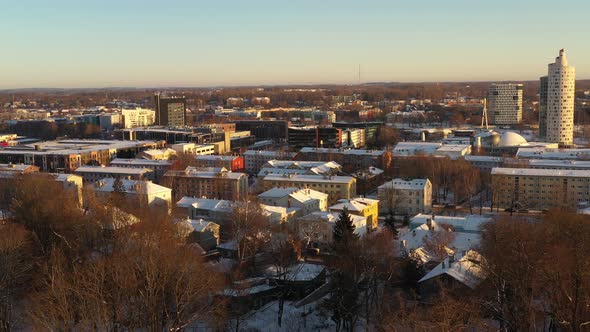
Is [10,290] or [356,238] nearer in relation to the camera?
[10,290]

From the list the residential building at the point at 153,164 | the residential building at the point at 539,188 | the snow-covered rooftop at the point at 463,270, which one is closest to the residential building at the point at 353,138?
the residential building at the point at 153,164

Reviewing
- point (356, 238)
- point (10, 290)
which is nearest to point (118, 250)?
point (10, 290)

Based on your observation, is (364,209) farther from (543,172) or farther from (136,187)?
(543,172)

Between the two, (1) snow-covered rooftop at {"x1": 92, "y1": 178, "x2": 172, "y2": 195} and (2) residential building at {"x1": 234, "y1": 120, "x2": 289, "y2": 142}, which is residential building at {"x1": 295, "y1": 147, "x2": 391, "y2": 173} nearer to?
(1) snow-covered rooftop at {"x1": 92, "y1": 178, "x2": 172, "y2": 195}

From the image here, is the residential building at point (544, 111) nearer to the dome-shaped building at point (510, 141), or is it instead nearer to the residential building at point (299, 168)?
the dome-shaped building at point (510, 141)

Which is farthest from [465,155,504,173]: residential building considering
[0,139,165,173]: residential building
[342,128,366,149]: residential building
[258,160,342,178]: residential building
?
[0,139,165,173]: residential building

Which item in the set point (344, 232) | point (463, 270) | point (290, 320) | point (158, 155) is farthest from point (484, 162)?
point (290, 320)

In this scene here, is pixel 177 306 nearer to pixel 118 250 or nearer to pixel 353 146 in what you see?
pixel 118 250
